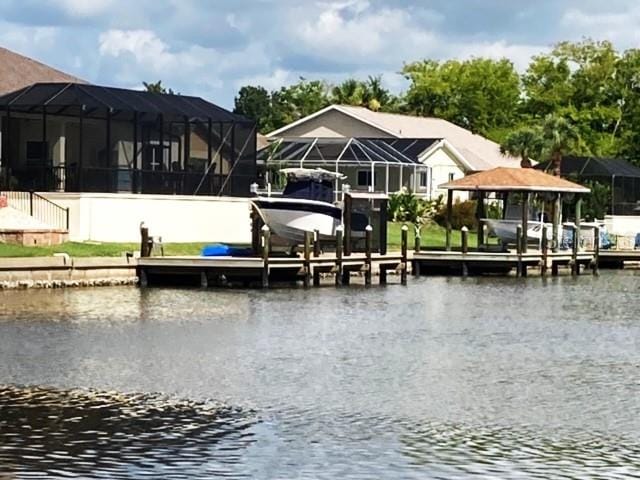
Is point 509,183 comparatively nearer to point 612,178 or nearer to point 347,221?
point 347,221

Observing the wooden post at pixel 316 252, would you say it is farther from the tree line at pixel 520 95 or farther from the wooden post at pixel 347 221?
the tree line at pixel 520 95

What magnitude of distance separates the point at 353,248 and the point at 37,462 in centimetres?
3352

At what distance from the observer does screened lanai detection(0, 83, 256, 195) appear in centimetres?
5184

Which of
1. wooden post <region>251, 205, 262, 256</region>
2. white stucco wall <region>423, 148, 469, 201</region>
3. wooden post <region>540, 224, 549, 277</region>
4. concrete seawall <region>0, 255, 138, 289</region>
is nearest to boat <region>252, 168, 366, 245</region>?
wooden post <region>251, 205, 262, 256</region>

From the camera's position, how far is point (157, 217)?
52781mm

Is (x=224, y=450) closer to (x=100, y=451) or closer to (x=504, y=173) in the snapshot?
(x=100, y=451)

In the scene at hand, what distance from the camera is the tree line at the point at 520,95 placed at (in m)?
109

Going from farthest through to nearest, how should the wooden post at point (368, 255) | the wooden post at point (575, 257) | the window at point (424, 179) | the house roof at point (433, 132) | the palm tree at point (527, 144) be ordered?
1. the house roof at point (433, 132)
2. the window at point (424, 179)
3. the palm tree at point (527, 144)
4. the wooden post at point (575, 257)
5. the wooden post at point (368, 255)

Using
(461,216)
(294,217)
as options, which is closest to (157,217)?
(294,217)

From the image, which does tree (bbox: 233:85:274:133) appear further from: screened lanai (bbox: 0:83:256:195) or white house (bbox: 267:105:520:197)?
screened lanai (bbox: 0:83:256:195)

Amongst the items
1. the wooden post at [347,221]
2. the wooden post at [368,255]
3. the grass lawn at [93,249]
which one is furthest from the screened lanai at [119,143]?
the wooden post at [368,255]

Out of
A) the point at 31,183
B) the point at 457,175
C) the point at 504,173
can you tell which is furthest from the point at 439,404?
the point at 457,175

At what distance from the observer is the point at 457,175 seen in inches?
3396

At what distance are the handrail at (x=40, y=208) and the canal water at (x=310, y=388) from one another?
802cm
